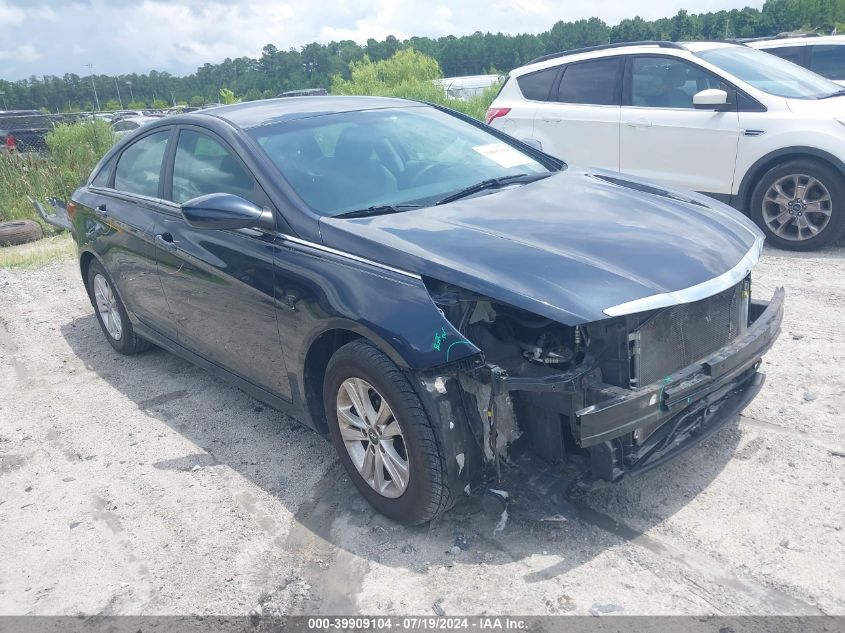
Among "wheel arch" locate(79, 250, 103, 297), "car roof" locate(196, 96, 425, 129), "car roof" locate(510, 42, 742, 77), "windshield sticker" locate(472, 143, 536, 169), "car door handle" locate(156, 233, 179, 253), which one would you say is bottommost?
"wheel arch" locate(79, 250, 103, 297)

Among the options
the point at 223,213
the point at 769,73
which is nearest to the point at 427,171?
the point at 223,213

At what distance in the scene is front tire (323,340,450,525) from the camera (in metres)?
2.88

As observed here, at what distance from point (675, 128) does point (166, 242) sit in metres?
4.99

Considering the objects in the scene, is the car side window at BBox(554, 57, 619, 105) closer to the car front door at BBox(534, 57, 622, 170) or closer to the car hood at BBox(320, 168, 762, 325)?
the car front door at BBox(534, 57, 622, 170)

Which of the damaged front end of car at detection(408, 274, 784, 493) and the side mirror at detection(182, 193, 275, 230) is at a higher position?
the side mirror at detection(182, 193, 275, 230)

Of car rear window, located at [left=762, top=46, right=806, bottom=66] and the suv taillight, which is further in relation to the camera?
car rear window, located at [left=762, top=46, right=806, bottom=66]

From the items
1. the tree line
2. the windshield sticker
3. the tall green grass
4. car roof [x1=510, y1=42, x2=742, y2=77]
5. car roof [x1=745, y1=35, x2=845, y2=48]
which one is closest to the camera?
the windshield sticker

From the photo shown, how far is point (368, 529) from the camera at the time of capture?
325 centimetres

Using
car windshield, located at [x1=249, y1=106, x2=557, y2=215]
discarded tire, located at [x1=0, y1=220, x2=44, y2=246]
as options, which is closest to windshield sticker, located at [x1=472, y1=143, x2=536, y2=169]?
car windshield, located at [x1=249, y1=106, x2=557, y2=215]

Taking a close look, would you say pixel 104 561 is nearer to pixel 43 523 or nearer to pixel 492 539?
pixel 43 523

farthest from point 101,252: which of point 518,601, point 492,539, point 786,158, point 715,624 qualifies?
point 786,158

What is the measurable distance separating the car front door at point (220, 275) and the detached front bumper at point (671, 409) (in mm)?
1600

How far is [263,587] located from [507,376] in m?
1.28

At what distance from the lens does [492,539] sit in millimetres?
3078
